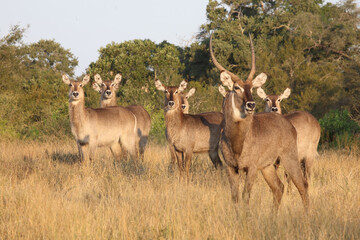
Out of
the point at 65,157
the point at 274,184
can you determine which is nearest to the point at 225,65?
the point at 65,157

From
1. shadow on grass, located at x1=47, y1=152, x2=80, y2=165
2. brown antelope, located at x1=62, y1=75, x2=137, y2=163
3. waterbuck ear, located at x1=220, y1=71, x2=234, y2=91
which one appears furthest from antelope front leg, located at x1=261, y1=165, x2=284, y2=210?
shadow on grass, located at x1=47, y1=152, x2=80, y2=165

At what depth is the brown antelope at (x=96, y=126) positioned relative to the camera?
926cm

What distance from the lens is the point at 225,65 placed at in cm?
2798

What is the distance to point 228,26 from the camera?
98.6 ft

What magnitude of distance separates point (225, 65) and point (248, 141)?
23.0 metres

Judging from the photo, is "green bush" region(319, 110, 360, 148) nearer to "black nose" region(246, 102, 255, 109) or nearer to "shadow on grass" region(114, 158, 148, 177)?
"shadow on grass" region(114, 158, 148, 177)

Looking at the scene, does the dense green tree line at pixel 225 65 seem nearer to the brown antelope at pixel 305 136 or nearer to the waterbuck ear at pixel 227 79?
the brown antelope at pixel 305 136

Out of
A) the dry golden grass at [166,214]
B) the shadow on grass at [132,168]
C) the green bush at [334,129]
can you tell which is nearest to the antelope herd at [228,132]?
the dry golden grass at [166,214]

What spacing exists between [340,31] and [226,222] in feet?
79.0

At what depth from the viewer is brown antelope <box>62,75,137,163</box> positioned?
9258mm

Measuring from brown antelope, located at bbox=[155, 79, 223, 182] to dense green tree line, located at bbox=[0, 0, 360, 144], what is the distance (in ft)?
21.9

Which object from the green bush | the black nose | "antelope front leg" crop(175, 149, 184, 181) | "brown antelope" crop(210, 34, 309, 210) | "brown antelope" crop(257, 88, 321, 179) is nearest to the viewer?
the black nose

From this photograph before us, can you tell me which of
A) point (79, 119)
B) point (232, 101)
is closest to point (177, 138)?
point (79, 119)

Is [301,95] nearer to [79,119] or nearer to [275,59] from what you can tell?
[275,59]
